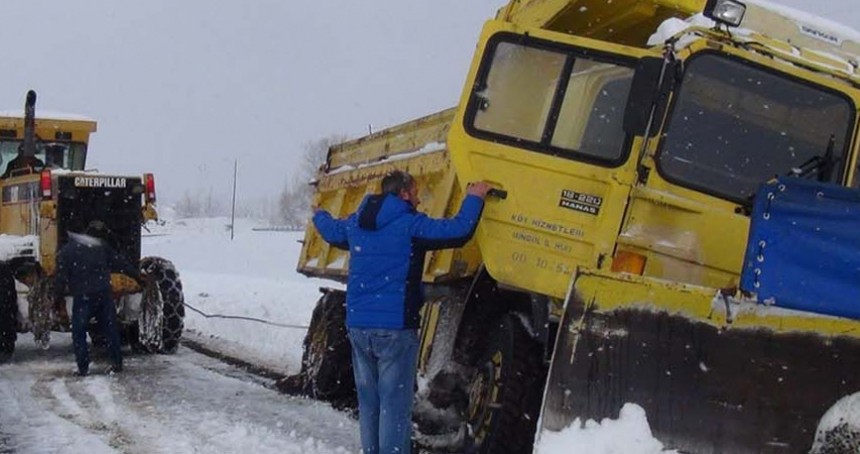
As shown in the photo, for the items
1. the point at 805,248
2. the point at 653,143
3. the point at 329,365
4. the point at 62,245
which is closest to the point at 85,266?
the point at 62,245

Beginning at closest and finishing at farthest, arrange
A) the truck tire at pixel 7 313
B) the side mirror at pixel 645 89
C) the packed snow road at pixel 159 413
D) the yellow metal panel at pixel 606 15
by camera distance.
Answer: the side mirror at pixel 645 89
the yellow metal panel at pixel 606 15
the packed snow road at pixel 159 413
the truck tire at pixel 7 313

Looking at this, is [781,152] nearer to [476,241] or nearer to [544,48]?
[544,48]

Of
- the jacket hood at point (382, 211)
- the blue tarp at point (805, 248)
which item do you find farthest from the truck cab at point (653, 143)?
the blue tarp at point (805, 248)

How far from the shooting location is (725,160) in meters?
5.46

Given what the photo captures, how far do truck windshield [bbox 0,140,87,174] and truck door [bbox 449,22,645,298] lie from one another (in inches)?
339

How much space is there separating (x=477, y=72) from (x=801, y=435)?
2647 mm

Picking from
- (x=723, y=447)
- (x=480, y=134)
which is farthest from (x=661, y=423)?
(x=480, y=134)

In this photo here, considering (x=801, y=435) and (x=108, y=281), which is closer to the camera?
(x=801, y=435)

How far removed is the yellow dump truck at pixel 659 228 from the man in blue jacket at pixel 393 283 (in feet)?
1.48

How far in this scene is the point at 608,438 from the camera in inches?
187

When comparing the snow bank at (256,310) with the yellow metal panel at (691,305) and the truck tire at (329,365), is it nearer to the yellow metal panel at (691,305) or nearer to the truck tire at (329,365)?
the truck tire at (329,365)

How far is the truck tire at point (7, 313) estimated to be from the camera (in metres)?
10.9

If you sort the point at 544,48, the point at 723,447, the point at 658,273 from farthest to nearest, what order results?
the point at 544,48, the point at 658,273, the point at 723,447

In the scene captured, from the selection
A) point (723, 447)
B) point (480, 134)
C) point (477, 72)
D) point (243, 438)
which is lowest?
point (243, 438)
